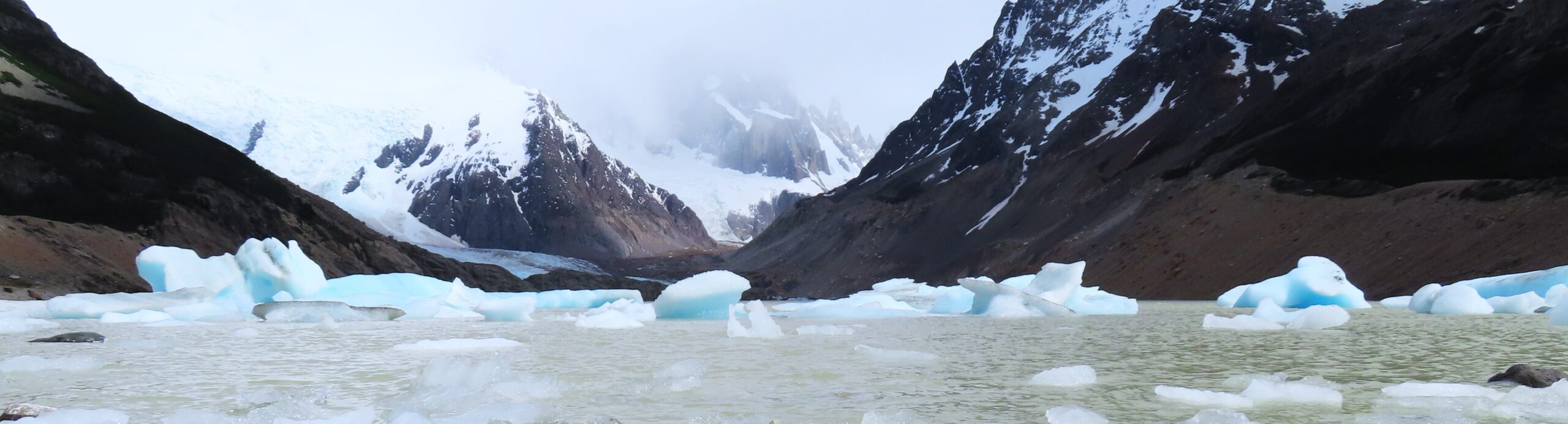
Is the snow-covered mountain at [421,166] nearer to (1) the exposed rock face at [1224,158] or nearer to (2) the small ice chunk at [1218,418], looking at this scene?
(1) the exposed rock face at [1224,158]

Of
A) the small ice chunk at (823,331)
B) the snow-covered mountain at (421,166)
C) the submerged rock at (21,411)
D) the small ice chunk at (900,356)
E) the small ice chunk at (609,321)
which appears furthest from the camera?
the snow-covered mountain at (421,166)

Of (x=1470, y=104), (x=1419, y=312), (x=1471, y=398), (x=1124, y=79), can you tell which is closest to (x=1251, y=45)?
(x=1124, y=79)

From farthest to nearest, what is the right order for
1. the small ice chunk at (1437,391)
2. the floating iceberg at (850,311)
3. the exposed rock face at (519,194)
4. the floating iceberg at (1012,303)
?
1. the exposed rock face at (519,194)
2. the floating iceberg at (850,311)
3. the floating iceberg at (1012,303)
4. the small ice chunk at (1437,391)

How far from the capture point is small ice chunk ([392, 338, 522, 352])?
14586mm

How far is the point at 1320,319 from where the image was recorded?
18.1 metres

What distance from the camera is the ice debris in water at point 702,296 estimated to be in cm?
2523

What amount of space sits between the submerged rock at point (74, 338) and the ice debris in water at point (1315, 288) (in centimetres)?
2706

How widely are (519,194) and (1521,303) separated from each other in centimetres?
17519

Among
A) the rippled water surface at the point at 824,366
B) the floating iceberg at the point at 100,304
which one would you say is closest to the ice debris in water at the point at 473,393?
the rippled water surface at the point at 824,366

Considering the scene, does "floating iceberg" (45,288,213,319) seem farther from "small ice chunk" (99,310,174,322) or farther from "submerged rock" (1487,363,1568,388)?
"submerged rock" (1487,363,1568,388)

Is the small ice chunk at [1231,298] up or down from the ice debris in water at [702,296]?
up

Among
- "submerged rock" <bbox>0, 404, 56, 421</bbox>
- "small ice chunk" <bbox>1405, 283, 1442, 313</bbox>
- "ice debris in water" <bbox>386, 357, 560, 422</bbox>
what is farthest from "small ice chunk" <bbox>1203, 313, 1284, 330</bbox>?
"submerged rock" <bbox>0, 404, 56, 421</bbox>

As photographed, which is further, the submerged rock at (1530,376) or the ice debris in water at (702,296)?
the ice debris in water at (702,296)

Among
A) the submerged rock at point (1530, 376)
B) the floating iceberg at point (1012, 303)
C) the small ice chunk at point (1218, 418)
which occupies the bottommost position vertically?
the small ice chunk at point (1218, 418)
